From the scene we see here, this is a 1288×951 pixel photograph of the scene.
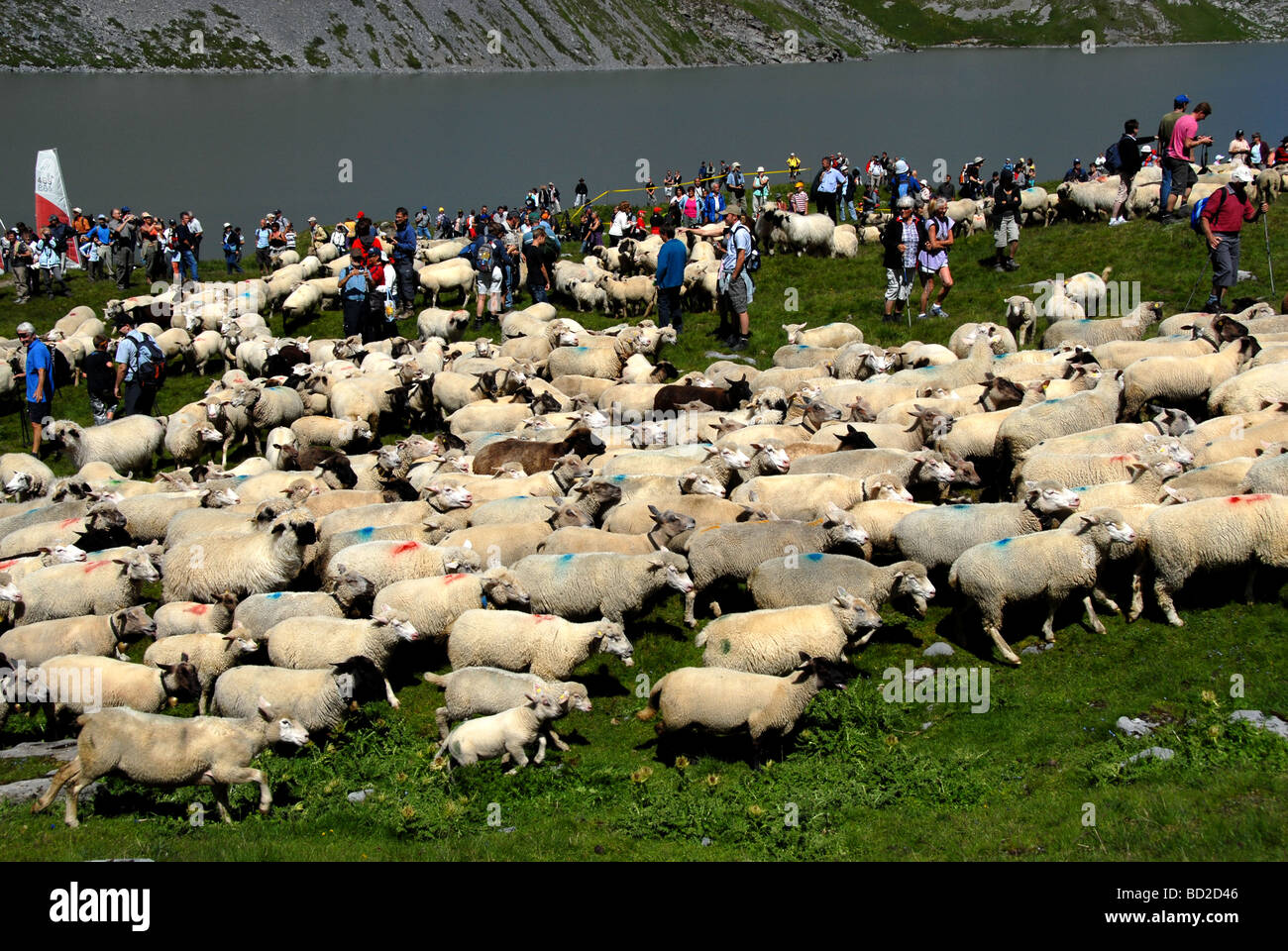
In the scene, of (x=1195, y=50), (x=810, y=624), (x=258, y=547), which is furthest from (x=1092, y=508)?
(x=1195, y=50)

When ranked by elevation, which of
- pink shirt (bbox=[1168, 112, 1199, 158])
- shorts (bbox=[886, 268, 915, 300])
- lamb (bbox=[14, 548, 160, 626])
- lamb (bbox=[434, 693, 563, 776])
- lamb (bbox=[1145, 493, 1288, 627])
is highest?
pink shirt (bbox=[1168, 112, 1199, 158])

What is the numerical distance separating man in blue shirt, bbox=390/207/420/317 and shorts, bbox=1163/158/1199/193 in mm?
17856

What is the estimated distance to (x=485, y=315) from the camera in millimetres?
27312

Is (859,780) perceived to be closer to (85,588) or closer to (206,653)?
(206,653)

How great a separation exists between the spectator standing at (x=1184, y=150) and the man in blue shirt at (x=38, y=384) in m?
23.7

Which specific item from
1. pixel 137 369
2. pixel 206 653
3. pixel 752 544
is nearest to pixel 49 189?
pixel 137 369

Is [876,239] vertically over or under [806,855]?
over

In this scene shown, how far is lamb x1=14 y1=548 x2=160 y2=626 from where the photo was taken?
1260 centimetres

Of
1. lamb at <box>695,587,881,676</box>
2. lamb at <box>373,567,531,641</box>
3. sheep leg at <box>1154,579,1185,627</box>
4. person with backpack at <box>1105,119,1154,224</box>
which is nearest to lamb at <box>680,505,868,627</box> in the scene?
lamb at <box>695,587,881,676</box>

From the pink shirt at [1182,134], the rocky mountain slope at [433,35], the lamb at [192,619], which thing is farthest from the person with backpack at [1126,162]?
the rocky mountain slope at [433,35]

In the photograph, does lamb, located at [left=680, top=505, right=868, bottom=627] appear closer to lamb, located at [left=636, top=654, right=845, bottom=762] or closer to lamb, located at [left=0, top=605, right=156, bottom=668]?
lamb, located at [left=636, top=654, right=845, bottom=762]

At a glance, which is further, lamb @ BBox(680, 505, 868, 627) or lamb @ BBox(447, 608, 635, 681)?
lamb @ BBox(680, 505, 868, 627)

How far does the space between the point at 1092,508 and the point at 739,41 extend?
183918 mm

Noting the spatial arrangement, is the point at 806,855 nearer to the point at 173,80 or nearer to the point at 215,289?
the point at 215,289
